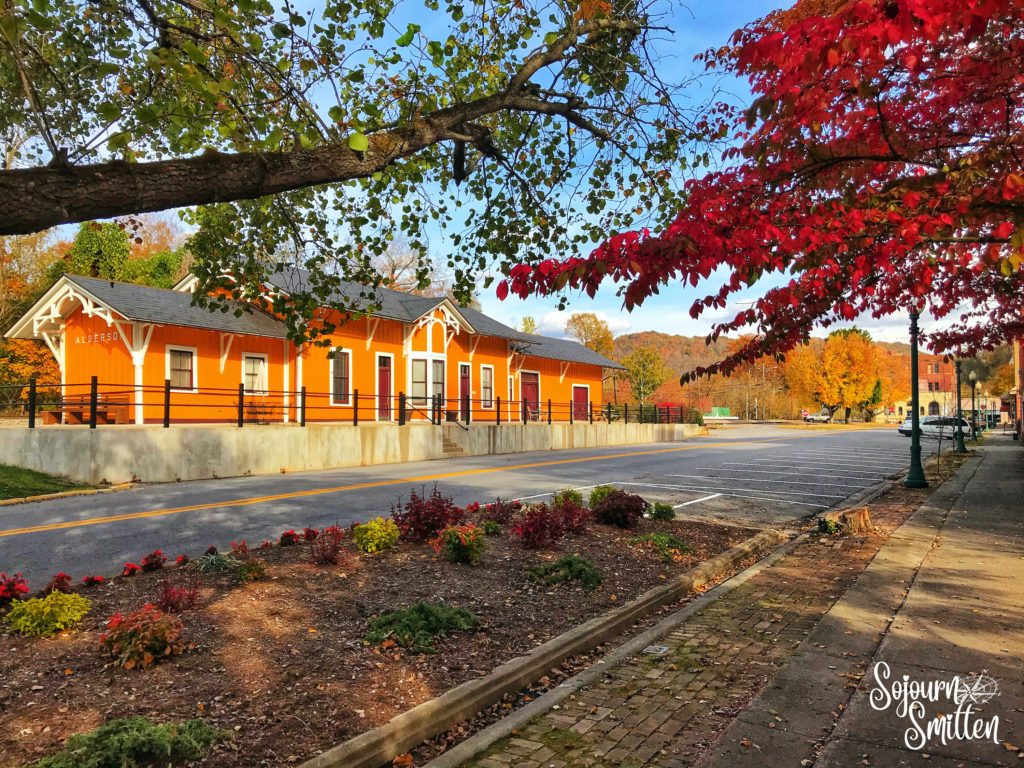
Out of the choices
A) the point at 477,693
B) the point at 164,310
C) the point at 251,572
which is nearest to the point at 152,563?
the point at 251,572

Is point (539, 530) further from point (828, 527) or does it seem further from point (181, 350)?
point (181, 350)

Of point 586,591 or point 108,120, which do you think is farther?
point 586,591

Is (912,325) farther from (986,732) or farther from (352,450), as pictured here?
(352,450)

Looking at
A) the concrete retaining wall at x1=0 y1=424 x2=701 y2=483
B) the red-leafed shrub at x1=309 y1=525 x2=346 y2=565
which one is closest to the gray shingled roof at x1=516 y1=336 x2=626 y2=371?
the concrete retaining wall at x1=0 y1=424 x2=701 y2=483

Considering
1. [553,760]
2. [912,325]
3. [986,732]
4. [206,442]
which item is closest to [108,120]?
[553,760]

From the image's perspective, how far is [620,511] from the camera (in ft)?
27.7

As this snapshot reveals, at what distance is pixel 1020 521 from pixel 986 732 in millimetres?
8292

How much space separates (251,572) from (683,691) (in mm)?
3671

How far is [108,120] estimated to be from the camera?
379 centimetres

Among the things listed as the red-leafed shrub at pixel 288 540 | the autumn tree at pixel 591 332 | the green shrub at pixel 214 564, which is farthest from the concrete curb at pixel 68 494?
the autumn tree at pixel 591 332

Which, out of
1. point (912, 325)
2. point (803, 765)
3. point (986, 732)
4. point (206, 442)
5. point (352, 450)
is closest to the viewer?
point (803, 765)

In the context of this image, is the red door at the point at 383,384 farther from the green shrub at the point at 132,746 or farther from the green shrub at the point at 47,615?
the green shrub at the point at 132,746

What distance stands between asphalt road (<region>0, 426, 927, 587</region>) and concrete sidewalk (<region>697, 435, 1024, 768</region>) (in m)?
3.87

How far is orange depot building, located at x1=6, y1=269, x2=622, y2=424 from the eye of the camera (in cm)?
1867
